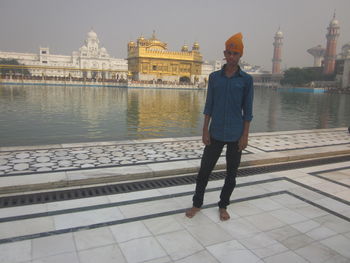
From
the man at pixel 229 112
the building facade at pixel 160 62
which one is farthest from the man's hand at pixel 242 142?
the building facade at pixel 160 62

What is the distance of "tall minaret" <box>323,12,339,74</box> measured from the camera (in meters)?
66.7

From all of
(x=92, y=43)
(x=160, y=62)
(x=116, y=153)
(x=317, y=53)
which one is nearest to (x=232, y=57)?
(x=116, y=153)

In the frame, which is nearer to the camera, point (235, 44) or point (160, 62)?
point (235, 44)

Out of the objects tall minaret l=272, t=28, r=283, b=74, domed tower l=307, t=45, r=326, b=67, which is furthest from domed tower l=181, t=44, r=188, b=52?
domed tower l=307, t=45, r=326, b=67

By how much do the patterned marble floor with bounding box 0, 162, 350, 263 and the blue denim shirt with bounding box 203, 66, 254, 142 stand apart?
828 mm

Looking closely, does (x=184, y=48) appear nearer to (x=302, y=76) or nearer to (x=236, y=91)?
(x=302, y=76)

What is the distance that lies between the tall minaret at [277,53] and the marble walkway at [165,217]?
103 metres

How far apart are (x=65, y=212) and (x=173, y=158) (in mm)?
2231

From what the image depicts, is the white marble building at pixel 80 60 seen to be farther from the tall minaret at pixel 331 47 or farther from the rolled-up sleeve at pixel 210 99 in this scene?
the rolled-up sleeve at pixel 210 99

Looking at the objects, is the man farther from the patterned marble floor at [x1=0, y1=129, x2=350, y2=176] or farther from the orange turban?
the patterned marble floor at [x1=0, y1=129, x2=350, y2=176]

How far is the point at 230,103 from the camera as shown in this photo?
2.61 m

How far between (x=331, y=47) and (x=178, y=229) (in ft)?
262

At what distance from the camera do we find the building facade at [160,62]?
54.8 meters

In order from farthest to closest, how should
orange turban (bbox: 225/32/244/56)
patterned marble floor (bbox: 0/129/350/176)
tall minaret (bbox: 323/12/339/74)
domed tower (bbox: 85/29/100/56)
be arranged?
domed tower (bbox: 85/29/100/56) → tall minaret (bbox: 323/12/339/74) → patterned marble floor (bbox: 0/129/350/176) → orange turban (bbox: 225/32/244/56)
